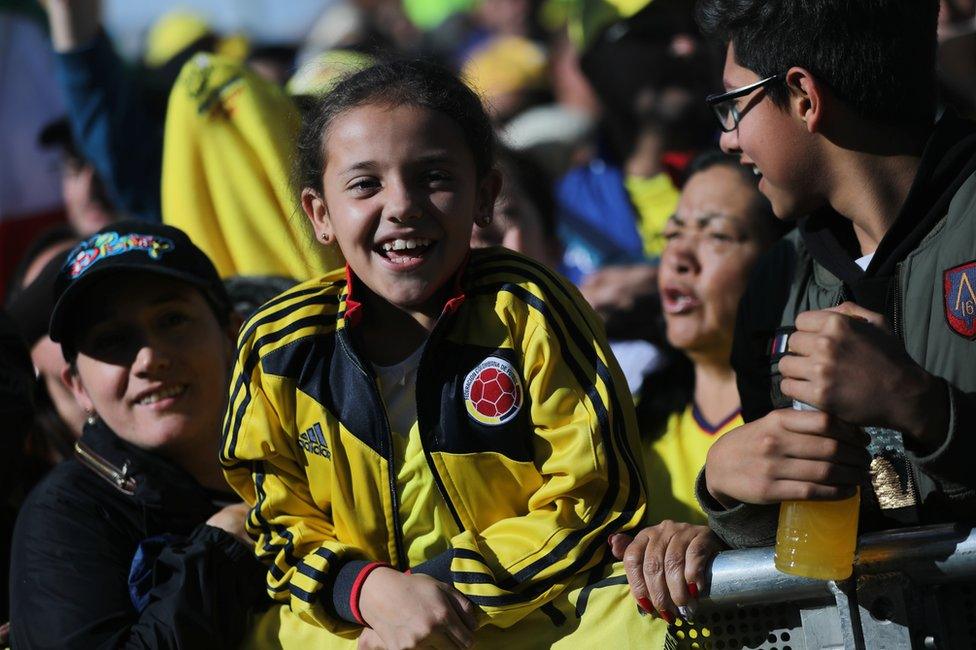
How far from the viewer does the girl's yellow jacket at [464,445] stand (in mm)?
2502

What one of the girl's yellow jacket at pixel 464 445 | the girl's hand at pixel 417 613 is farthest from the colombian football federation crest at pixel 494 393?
the girl's hand at pixel 417 613

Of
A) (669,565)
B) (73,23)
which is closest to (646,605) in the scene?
(669,565)

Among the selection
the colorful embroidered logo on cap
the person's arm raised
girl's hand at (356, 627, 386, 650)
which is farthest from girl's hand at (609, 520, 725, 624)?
the person's arm raised

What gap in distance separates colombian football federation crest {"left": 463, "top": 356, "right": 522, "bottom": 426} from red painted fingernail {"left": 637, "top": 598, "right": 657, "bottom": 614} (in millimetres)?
467

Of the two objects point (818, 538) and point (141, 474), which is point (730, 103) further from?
point (141, 474)

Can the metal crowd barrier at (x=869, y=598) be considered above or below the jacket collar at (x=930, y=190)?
below

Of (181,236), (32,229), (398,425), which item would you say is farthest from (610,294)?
(32,229)

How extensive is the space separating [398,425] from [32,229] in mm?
5544

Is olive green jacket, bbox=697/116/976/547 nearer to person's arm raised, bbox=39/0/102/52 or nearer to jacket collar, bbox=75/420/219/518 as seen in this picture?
jacket collar, bbox=75/420/219/518

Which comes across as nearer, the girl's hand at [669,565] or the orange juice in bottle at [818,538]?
the orange juice in bottle at [818,538]

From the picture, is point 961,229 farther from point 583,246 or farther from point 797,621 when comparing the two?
point 583,246

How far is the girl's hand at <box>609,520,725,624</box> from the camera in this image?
7.41 feet

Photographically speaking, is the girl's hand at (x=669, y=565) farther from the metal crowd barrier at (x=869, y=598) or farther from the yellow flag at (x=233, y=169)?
the yellow flag at (x=233, y=169)

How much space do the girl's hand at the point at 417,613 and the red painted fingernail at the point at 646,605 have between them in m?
0.32
